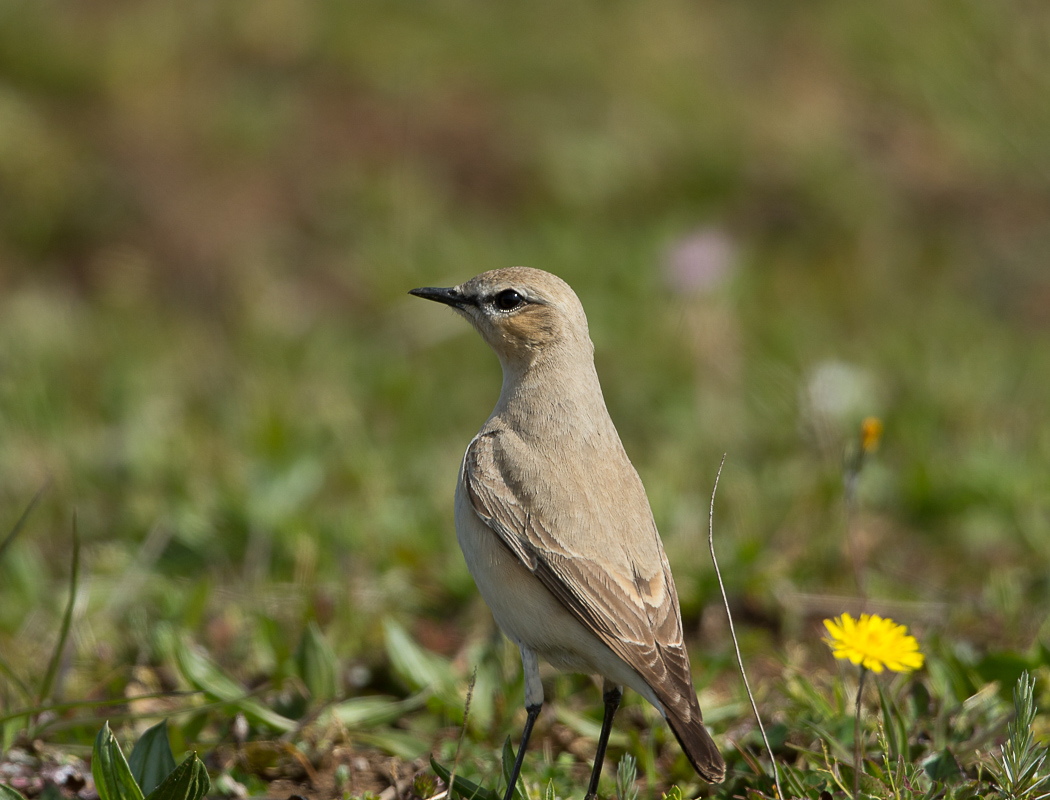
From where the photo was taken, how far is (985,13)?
9906 millimetres

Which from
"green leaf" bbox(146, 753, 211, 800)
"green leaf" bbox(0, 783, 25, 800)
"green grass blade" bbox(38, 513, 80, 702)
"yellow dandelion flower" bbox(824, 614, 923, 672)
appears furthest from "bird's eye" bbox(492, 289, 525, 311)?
"green leaf" bbox(0, 783, 25, 800)

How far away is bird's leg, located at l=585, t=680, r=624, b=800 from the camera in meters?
3.64

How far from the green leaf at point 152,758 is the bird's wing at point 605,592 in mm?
1271

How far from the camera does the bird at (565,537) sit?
3.65 m

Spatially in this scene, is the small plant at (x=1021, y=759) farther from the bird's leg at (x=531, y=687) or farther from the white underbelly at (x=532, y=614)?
the bird's leg at (x=531, y=687)

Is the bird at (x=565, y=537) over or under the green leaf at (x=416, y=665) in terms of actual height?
over

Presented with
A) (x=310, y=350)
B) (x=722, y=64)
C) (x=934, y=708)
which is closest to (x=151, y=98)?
(x=310, y=350)

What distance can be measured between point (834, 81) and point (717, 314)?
5853 millimetres

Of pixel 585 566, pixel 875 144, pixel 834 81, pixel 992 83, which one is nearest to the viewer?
pixel 585 566

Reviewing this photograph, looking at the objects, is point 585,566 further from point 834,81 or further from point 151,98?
point 834,81

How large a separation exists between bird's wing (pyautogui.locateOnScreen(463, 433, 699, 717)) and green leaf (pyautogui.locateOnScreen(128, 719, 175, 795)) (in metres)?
1.27

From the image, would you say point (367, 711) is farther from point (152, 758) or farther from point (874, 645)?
point (874, 645)

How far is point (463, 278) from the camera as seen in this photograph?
9.18 metres

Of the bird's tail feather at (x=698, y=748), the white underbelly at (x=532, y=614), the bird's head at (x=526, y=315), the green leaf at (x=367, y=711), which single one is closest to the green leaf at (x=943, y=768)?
the bird's tail feather at (x=698, y=748)
